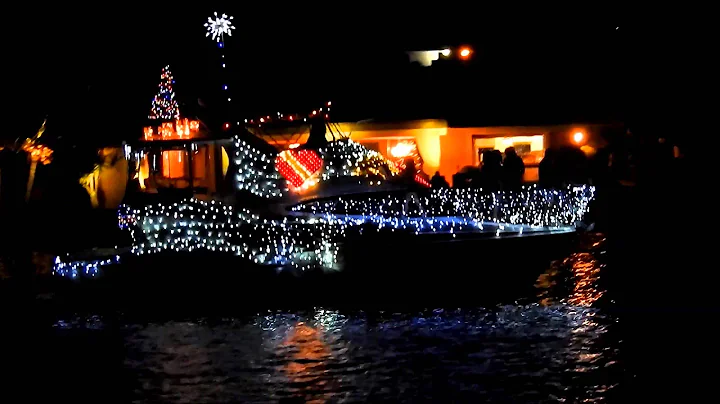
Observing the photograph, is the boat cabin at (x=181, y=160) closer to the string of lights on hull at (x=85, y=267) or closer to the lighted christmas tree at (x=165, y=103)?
the lighted christmas tree at (x=165, y=103)

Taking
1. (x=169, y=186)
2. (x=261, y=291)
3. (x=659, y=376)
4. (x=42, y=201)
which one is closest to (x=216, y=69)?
(x=169, y=186)

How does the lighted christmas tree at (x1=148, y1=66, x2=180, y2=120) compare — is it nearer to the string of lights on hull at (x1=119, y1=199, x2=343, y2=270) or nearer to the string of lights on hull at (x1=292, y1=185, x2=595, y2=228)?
the string of lights on hull at (x1=119, y1=199, x2=343, y2=270)

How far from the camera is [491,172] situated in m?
17.3

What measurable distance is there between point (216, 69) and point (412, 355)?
22.4ft

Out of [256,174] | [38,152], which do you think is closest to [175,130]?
[256,174]

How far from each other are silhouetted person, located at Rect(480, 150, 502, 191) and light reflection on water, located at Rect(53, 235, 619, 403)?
3.06 meters

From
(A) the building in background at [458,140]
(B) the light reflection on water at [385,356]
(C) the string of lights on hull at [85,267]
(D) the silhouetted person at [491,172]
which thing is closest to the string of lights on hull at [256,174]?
(B) the light reflection on water at [385,356]

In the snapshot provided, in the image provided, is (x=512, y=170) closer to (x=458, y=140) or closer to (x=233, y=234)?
(x=233, y=234)

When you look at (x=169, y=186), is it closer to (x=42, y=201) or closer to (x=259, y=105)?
→ (x=259, y=105)

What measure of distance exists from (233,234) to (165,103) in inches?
91.6

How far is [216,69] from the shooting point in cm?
1559

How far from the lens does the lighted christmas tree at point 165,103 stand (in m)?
14.2

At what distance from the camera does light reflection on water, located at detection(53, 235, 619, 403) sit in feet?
28.6

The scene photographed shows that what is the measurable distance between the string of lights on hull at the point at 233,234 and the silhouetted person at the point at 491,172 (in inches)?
128
